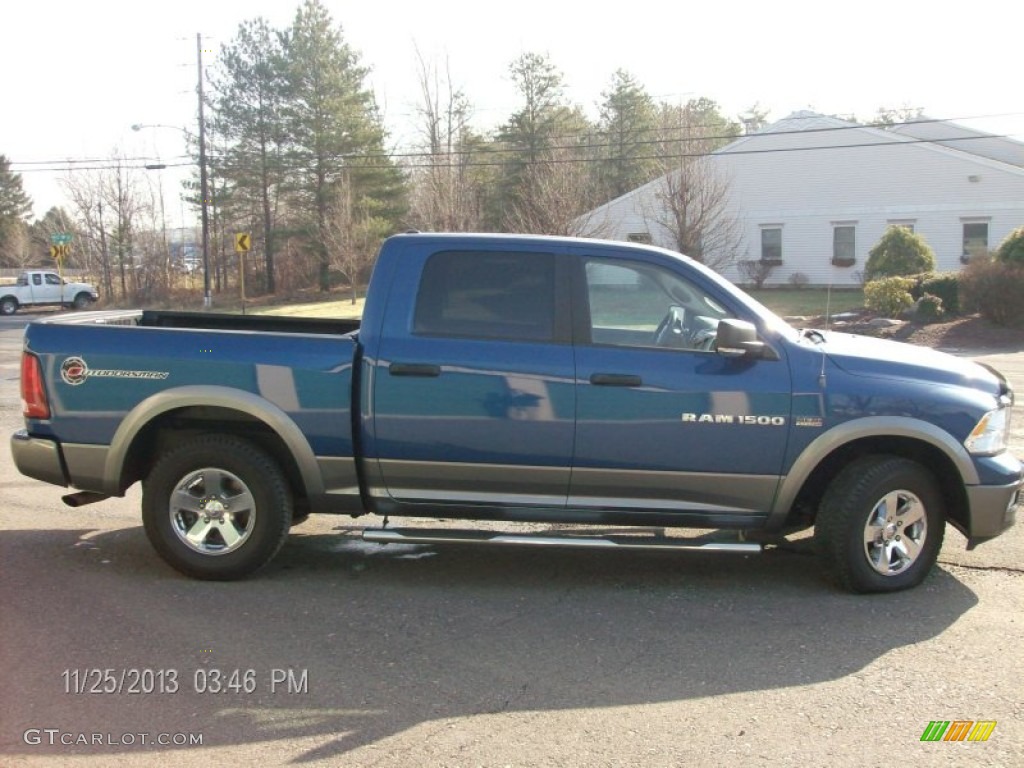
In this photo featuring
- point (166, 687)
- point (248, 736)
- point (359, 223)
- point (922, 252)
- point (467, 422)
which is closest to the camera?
point (248, 736)

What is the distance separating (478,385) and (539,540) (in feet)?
2.91

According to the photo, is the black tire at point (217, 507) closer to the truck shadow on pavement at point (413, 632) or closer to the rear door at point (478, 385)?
the truck shadow on pavement at point (413, 632)

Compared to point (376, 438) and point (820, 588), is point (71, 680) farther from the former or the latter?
point (820, 588)

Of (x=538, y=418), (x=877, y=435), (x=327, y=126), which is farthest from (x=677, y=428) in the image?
(x=327, y=126)

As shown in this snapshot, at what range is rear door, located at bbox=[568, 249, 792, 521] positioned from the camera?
498 centimetres

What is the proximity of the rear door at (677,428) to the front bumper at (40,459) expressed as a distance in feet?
9.54

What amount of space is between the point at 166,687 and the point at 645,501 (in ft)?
8.31

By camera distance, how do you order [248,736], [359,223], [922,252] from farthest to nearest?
[359,223] < [922,252] < [248,736]

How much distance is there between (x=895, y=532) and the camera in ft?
16.8

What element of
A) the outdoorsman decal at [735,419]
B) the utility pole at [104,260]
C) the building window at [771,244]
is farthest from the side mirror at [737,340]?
the utility pole at [104,260]

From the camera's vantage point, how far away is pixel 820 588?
5355mm

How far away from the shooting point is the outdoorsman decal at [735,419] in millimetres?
4977

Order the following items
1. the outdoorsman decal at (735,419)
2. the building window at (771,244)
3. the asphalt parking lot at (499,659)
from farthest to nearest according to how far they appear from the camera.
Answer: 1. the building window at (771,244)
2. the outdoorsman decal at (735,419)
3. the asphalt parking lot at (499,659)

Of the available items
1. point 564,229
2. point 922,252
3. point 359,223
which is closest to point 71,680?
point 564,229
